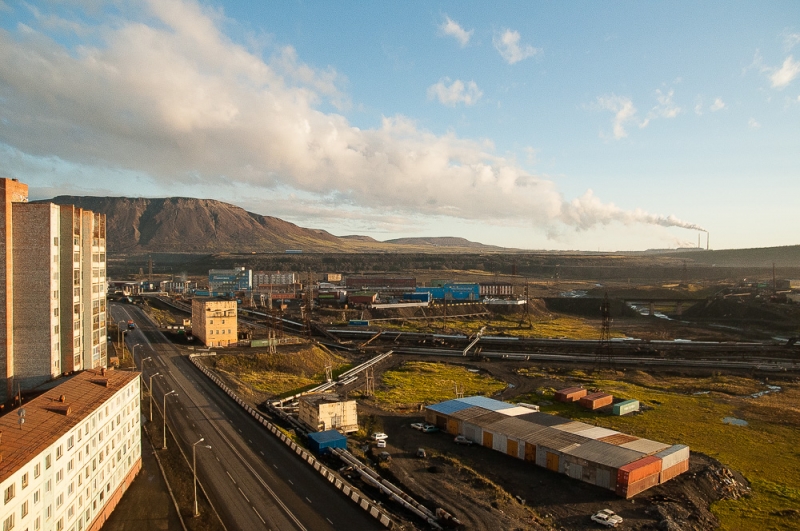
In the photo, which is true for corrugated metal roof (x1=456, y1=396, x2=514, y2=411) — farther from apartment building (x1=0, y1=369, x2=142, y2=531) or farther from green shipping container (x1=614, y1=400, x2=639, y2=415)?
apartment building (x1=0, y1=369, x2=142, y2=531)

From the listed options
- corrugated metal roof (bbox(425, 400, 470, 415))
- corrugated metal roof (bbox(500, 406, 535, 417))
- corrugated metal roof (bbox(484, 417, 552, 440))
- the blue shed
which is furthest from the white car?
the blue shed

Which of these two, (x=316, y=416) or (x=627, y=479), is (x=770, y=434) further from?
(x=316, y=416)

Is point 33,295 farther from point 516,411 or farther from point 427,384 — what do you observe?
point 427,384

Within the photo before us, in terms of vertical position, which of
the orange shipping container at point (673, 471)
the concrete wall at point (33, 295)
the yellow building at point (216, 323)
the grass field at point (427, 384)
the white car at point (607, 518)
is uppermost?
the concrete wall at point (33, 295)

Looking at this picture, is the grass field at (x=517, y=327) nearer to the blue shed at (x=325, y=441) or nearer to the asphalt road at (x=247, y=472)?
the asphalt road at (x=247, y=472)

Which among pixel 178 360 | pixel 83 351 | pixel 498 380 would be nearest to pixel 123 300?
pixel 178 360

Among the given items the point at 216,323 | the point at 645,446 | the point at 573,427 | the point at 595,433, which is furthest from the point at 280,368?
the point at 645,446

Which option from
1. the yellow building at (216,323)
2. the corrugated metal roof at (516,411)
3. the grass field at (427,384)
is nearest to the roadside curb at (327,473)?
the grass field at (427,384)
